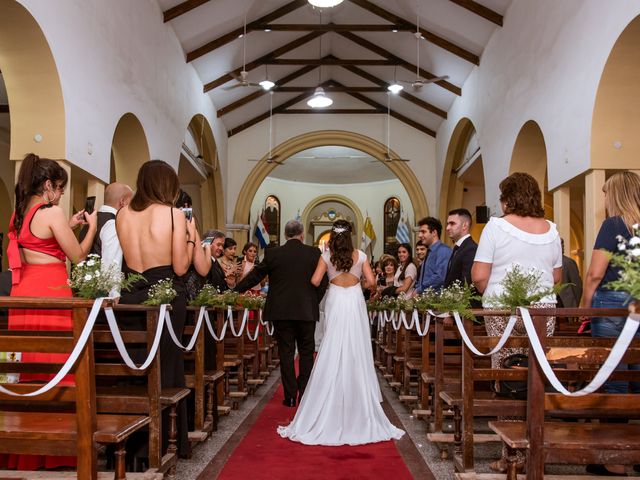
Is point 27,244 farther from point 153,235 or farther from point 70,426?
point 70,426

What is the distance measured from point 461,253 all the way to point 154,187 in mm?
2416

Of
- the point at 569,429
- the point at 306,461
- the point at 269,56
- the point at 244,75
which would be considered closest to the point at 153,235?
the point at 306,461

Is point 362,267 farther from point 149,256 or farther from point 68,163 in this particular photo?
point 68,163

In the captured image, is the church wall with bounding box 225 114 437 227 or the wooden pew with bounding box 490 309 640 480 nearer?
the wooden pew with bounding box 490 309 640 480

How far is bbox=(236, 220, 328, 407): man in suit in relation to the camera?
6.12 m

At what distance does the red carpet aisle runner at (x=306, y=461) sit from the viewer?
3.90 metres

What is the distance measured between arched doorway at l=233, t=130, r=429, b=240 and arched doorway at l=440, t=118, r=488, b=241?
3.18 ft

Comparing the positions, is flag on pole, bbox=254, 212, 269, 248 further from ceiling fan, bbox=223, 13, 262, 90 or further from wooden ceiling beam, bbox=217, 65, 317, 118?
ceiling fan, bbox=223, 13, 262, 90

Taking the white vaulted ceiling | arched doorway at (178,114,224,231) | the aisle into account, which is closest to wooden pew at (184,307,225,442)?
the aisle

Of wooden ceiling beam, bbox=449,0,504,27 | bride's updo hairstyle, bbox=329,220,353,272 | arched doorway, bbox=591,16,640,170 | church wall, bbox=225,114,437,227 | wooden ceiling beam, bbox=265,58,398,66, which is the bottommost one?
bride's updo hairstyle, bbox=329,220,353,272

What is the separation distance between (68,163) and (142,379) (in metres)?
4.27

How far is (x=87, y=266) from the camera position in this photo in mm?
3223

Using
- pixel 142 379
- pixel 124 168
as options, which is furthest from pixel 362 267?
pixel 124 168

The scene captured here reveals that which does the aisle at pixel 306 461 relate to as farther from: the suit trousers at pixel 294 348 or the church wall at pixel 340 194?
the church wall at pixel 340 194
